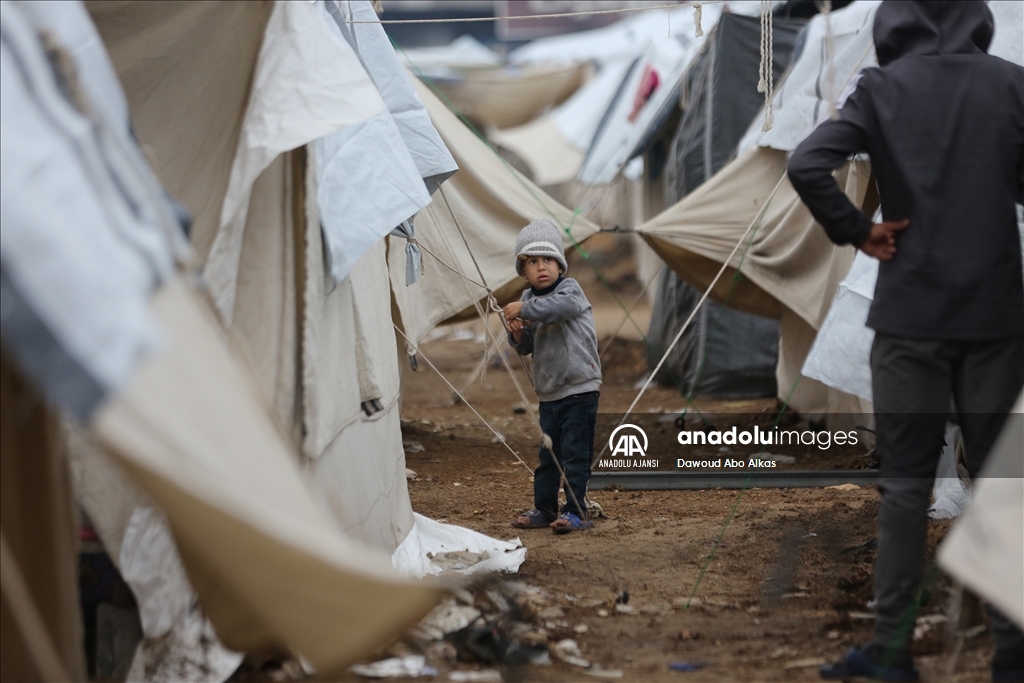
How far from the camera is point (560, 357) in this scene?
4480 mm

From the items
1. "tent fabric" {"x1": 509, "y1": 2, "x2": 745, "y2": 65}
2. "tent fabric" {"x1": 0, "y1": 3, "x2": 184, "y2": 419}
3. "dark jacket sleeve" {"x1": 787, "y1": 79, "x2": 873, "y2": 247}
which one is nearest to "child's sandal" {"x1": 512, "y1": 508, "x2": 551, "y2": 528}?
"dark jacket sleeve" {"x1": 787, "y1": 79, "x2": 873, "y2": 247}

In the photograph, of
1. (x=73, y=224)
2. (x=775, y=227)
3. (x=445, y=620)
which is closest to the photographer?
(x=73, y=224)

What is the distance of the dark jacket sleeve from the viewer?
8.95ft

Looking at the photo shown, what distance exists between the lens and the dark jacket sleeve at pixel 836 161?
107 inches

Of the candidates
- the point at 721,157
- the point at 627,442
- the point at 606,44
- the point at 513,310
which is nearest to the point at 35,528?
the point at 513,310

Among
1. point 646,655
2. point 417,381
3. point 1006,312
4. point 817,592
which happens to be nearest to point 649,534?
point 817,592

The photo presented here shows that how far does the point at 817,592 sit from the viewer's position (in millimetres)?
3533

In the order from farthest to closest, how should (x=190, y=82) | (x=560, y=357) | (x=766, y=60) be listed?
(x=766, y=60)
(x=560, y=357)
(x=190, y=82)

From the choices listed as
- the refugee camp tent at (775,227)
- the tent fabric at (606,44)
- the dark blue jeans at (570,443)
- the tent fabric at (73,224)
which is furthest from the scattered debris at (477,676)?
the tent fabric at (606,44)

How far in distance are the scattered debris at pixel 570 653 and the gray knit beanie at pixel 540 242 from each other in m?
1.80

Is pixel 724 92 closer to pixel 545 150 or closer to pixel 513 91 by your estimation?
pixel 545 150

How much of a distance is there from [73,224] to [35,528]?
1182mm

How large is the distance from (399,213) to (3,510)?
1.35 meters

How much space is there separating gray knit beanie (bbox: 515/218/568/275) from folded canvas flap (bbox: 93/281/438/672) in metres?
2.46
